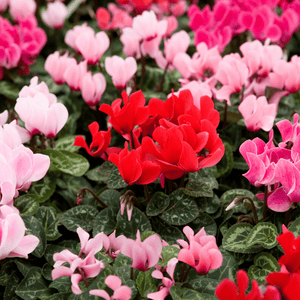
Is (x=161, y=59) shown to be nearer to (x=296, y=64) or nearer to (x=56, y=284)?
(x=296, y=64)

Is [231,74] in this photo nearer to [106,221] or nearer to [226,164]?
[226,164]

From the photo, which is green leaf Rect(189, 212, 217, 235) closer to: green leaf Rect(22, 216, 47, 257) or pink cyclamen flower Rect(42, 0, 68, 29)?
green leaf Rect(22, 216, 47, 257)

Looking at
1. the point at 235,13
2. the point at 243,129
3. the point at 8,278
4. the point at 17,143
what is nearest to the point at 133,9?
the point at 235,13

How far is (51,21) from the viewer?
1.97 m

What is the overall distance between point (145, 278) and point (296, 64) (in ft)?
2.65

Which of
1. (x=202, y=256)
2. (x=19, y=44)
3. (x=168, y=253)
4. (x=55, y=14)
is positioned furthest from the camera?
(x=55, y=14)

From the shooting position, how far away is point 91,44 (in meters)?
1.39

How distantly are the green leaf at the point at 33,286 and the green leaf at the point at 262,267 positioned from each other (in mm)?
463

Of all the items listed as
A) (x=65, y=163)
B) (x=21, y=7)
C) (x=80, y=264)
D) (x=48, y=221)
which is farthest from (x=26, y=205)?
(x=21, y=7)

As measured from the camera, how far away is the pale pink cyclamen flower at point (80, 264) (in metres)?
0.66

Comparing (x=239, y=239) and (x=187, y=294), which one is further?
(x=239, y=239)

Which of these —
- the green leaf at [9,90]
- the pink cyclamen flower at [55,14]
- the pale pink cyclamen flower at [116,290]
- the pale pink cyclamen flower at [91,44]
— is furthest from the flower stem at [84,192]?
the pink cyclamen flower at [55,14]

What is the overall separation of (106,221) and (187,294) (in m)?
0.32

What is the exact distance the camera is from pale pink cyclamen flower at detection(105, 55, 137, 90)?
1.27m
